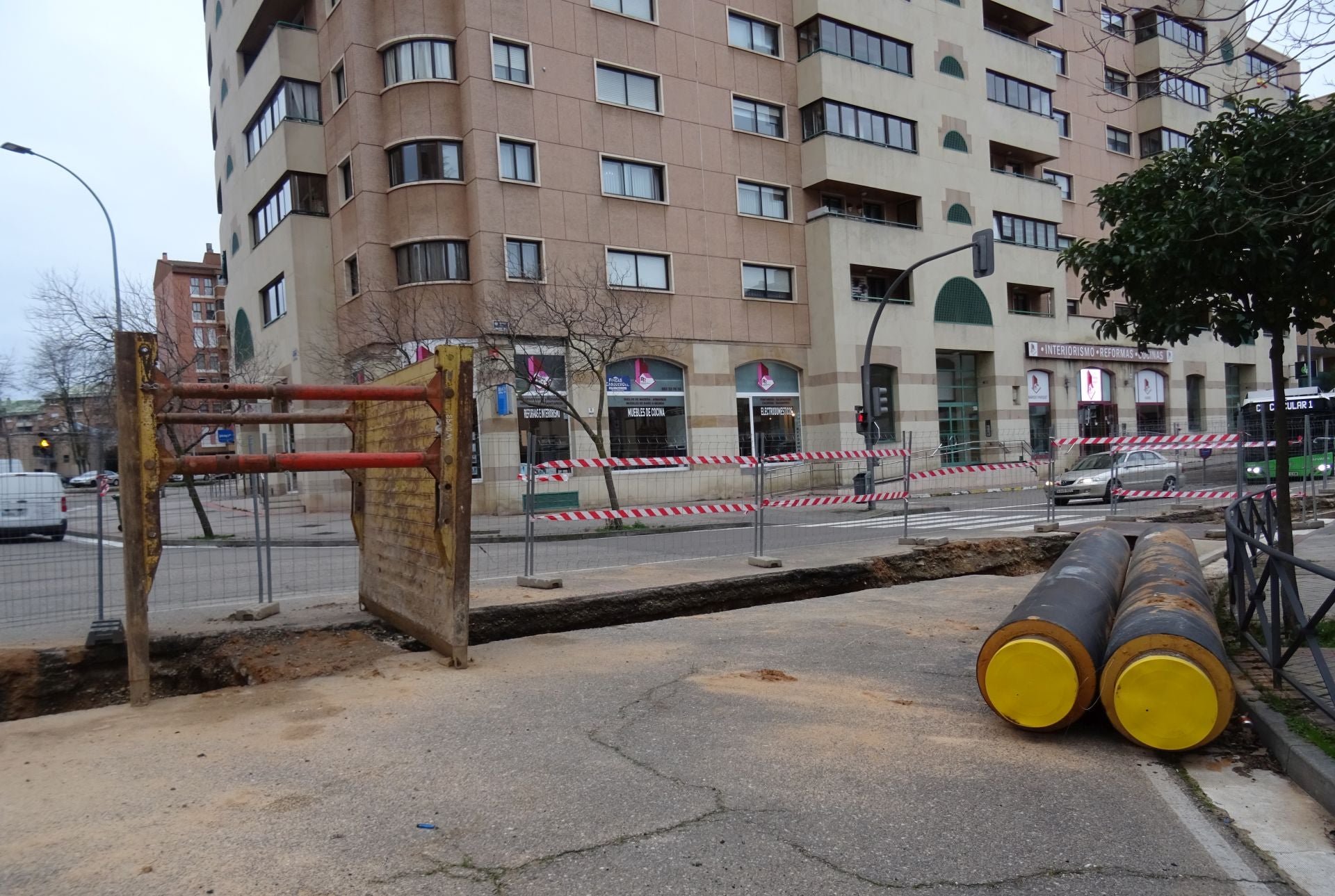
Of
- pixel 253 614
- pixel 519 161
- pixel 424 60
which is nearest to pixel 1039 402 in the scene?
pixel 519 161

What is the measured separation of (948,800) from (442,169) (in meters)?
23.3

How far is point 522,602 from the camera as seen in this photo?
25.0 feet

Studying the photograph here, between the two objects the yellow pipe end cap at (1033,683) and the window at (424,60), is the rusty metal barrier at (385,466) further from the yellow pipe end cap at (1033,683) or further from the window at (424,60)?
the window at (424,60)

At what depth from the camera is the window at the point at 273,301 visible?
28.0 metres

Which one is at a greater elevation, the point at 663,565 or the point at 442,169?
the point at 442,169

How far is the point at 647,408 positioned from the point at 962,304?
13.9 meters

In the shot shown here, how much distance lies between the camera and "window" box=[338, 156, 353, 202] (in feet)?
83.6

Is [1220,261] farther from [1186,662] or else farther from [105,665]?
[105,665]

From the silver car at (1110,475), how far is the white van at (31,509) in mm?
17228

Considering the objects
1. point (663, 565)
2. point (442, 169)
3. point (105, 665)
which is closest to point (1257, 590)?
point (663, 565)

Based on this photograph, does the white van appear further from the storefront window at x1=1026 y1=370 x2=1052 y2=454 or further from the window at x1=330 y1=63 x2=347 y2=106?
the storefront window at x1=1026 y1=370 x2=1052 y2=454

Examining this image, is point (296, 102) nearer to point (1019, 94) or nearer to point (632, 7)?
point (632, 7)

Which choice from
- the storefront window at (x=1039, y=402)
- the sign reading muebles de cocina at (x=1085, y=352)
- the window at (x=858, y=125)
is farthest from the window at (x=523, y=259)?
the storefront window at (x=1039, y=402)

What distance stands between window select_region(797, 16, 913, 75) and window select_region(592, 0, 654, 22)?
232 inches
